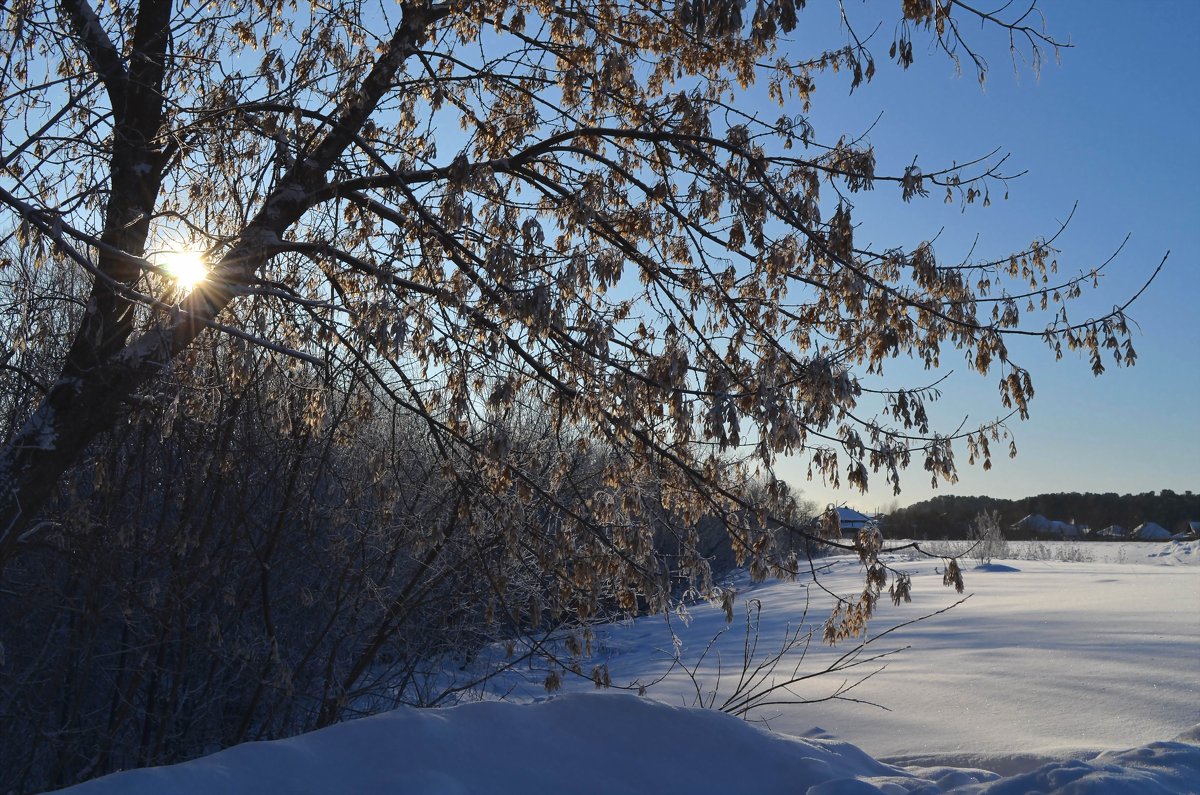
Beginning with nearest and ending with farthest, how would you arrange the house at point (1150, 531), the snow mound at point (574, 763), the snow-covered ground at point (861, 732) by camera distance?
1. the snow mound at point (574, 763)
2. the snow-covered ground at point (861, 732)
3. the house at point (1150, 531)

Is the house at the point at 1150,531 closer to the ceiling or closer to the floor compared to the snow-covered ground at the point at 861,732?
closer to the ceiling

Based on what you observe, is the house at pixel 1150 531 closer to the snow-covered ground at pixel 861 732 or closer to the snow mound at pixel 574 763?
the snow-covered ground at pixel 861 732

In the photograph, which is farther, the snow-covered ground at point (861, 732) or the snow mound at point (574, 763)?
the snow-covered ground at point (861, 732)

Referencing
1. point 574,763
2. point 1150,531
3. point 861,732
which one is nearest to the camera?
point 574,763

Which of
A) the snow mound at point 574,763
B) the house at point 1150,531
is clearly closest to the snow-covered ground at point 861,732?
the snow mound at point 574,763

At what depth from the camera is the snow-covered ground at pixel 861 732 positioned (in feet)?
9.39

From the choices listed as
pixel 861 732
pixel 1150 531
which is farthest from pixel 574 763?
pixel 1150 531

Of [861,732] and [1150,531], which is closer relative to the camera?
[861,732]

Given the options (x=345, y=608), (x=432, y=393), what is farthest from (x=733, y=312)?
(x=345, y=608)

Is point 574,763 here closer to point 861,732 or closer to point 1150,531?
point 861,732

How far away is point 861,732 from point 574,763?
377 cm

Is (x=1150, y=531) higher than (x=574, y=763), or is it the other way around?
(x=1150, y=531)

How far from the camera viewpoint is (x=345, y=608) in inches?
281

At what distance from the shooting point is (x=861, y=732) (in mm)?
6164
